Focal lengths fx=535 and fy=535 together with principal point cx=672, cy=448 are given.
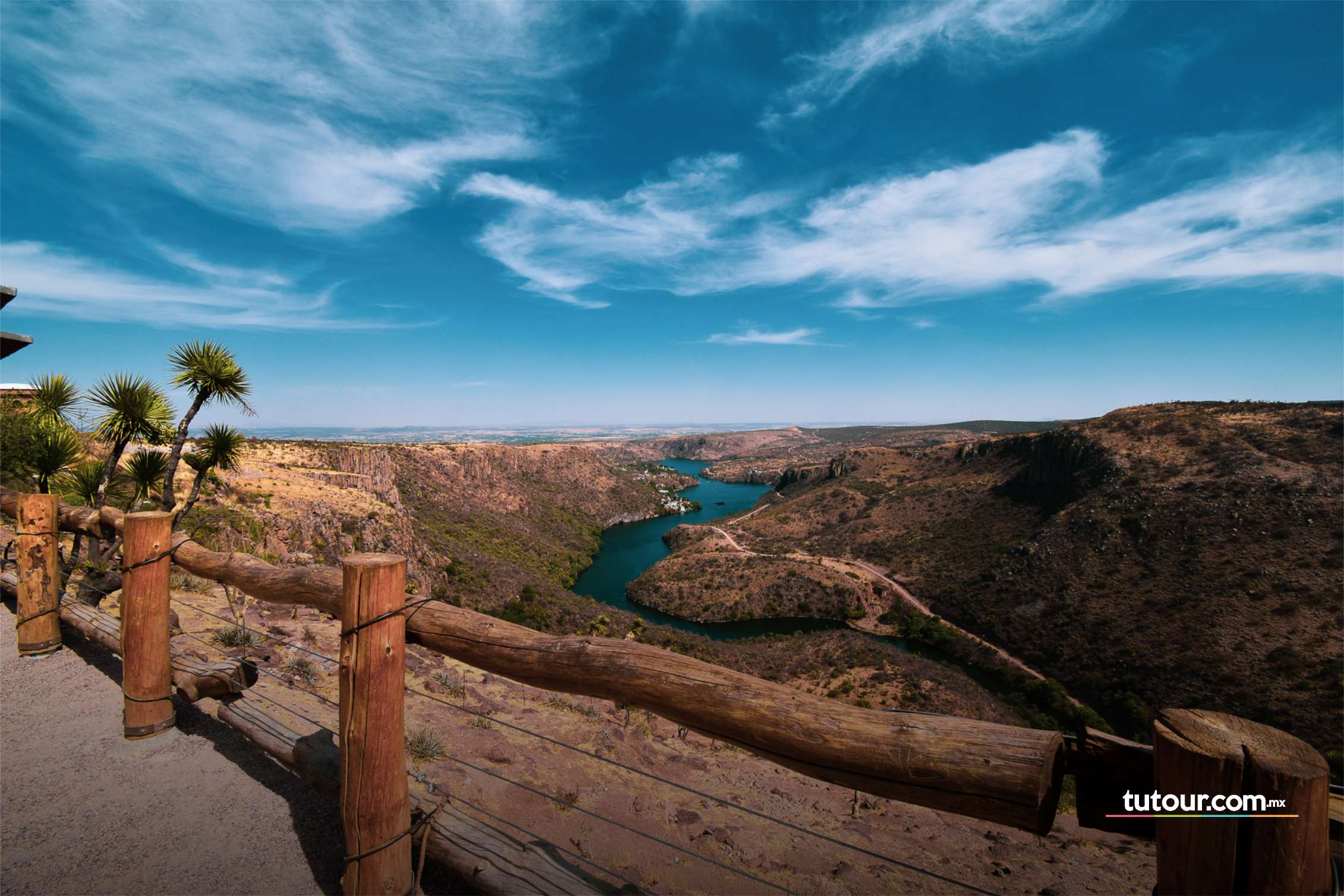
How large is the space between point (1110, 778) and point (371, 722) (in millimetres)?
2986

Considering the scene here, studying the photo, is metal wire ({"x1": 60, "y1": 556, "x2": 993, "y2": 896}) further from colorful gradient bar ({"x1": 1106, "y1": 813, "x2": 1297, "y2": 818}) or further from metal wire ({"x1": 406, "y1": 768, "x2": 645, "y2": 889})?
colorful gradient bar ({"x1": 1106, "y1": 813, "x2": 1297, "y2": 818})

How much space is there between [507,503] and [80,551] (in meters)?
75.2

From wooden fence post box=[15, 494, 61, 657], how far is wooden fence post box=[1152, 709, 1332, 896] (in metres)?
8.93

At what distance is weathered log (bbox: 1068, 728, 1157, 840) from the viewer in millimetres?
1599

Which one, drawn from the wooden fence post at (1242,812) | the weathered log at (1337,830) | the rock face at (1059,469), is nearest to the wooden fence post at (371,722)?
the wooden fence post at (1242,812)

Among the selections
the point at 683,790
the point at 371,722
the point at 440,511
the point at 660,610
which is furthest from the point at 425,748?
the point at 440,511

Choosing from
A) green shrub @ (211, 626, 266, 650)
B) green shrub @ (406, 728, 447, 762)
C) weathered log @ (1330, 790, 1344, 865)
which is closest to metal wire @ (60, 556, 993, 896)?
green shrub @ (211, 626, 266, 650)

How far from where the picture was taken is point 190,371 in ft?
32.3

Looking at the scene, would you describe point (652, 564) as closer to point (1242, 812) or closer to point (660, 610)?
point (660, 610)

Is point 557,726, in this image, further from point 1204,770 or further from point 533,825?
point 1204,770

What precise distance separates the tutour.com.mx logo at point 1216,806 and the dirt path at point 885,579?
4742 cm

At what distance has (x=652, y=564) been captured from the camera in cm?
7819

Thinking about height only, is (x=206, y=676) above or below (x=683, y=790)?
above

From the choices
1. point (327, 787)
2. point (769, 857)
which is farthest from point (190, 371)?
point (769, 857)
